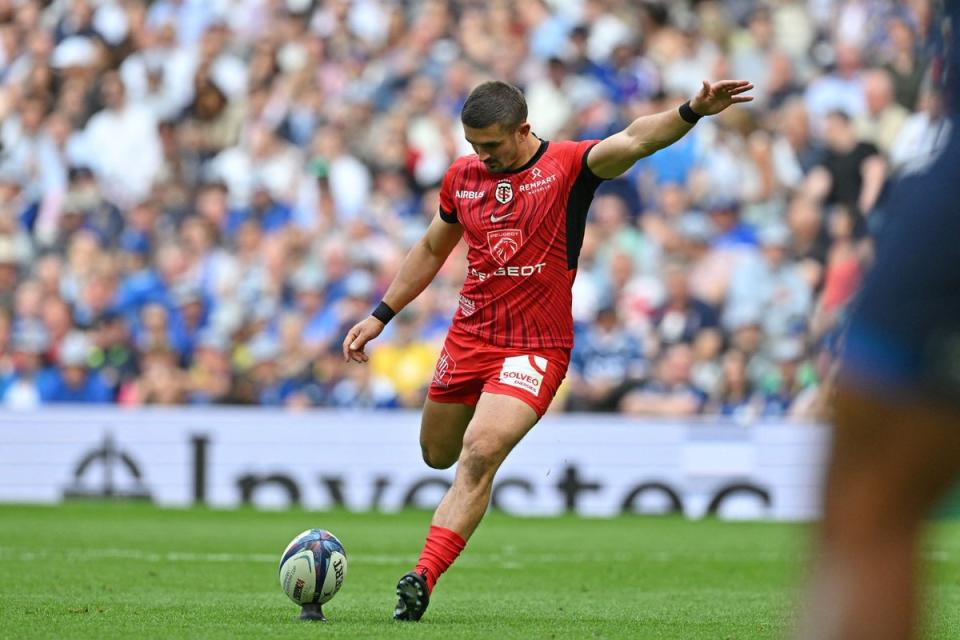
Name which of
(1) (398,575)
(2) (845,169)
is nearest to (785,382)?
(2) (845,169)

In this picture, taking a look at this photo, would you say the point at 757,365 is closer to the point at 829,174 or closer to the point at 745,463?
the point at 745,463

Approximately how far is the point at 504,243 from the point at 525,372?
0.63 m

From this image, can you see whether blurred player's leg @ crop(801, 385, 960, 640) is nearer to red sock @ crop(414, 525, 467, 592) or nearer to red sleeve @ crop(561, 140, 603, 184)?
red sock @ crop(414, 525, 467, 592)

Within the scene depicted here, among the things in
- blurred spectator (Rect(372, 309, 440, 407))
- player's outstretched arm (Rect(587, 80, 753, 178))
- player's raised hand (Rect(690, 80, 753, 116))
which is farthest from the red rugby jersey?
blurred spectator (Rect(372, 309, 440, 407))

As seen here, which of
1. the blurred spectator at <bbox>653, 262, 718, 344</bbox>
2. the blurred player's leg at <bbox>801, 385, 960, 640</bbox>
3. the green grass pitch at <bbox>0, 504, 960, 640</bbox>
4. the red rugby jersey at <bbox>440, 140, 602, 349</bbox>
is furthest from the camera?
the blurred spectator at <bbox>653, 262, 718, 344</bbox>

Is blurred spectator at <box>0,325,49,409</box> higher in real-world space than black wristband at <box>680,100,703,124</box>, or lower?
lower

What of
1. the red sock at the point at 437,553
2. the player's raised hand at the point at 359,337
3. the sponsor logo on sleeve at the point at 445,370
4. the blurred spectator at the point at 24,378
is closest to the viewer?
the red sock at the point at 437,553

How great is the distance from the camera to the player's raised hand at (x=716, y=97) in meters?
A: 7.31

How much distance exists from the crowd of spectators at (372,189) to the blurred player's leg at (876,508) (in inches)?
572

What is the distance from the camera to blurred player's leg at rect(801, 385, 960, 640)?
8.70 ft

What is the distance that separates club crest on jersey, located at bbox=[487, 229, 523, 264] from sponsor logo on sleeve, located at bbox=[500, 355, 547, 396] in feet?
1.59

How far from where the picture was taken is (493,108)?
7785 millimetres

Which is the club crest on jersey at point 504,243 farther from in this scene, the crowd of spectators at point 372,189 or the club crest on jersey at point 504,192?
the crowd of spectators at point 372,189

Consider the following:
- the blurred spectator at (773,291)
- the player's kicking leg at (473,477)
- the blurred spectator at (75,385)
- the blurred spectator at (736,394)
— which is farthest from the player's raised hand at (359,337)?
the blurred spectator at (75,385)
